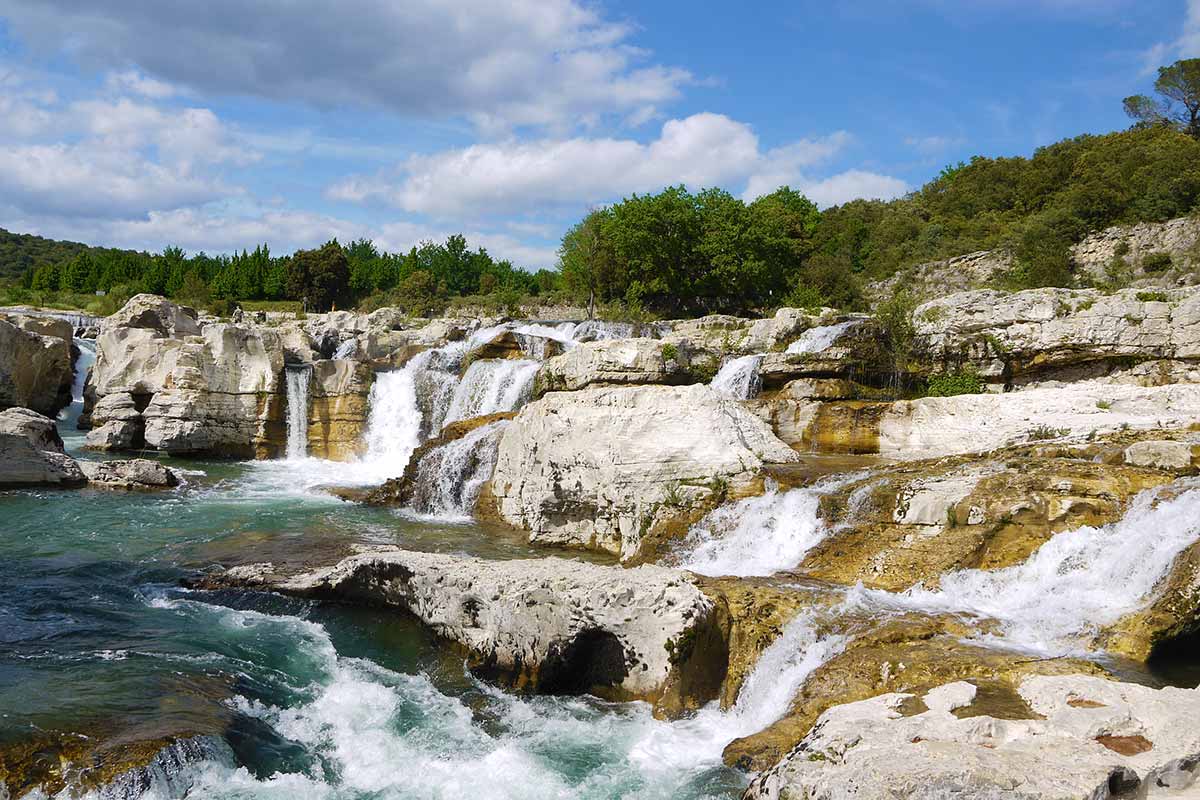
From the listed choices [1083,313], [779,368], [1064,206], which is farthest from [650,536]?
[1064,206]

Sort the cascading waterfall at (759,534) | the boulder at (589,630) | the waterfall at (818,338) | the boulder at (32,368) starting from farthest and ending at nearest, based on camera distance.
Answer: the boulder at (32,368) → the waterfall at (818,338) → the cascading waterfall at (759,534) → the boulder at (589,630)

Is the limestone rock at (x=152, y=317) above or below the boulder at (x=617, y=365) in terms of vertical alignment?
above

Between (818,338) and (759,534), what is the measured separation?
30.9ft

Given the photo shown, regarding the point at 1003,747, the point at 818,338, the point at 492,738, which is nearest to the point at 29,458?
the point at 492,738

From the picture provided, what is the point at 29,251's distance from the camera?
10469cm

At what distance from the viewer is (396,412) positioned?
23391mm

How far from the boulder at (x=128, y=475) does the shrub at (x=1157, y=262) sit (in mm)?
33927

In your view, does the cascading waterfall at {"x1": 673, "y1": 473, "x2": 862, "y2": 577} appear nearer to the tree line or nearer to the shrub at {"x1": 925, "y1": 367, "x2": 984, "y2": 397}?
the shrub at {"x1": 925, "y1": 367, "x2": 984, "y2": 397}

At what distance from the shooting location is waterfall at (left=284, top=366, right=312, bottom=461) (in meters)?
23.4

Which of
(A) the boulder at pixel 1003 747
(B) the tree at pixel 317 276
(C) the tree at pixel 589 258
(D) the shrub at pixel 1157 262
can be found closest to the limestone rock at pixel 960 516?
(A) the boulder at pixel 1003 747

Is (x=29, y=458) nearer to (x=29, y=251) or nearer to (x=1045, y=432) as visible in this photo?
(x=1045, y=432)

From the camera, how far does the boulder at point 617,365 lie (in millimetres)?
17922

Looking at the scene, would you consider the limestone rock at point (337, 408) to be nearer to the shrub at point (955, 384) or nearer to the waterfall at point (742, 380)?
the waterfall at point (742, 380)

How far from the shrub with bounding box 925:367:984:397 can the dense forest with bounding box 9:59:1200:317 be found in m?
14.5
